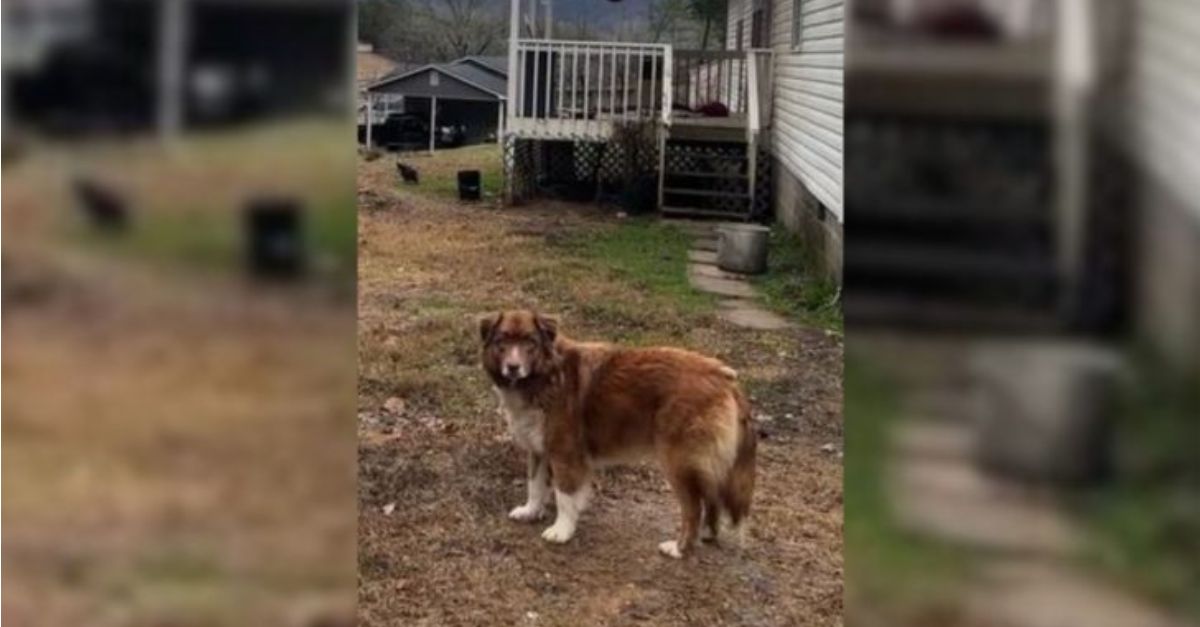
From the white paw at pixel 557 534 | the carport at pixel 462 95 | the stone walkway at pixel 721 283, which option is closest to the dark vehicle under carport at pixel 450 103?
the carport at pixel 462 95

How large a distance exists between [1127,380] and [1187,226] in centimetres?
12

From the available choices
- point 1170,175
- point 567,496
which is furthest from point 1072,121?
point 567,496

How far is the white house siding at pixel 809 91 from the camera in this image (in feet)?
3.66

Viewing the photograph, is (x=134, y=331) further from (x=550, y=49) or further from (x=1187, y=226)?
(x=1187, y=226)

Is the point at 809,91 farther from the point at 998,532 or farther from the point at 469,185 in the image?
the point at 998,532

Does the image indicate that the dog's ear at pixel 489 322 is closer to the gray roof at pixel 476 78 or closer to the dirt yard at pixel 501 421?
the dirt yard at pixel 501 421

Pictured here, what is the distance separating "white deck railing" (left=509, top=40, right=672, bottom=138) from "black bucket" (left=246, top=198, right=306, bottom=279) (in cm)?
31

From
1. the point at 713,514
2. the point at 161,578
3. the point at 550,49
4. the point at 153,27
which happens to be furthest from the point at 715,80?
the point at 161,578

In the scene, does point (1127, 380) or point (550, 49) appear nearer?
point (1127, 380)

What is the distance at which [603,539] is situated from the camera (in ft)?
4.63

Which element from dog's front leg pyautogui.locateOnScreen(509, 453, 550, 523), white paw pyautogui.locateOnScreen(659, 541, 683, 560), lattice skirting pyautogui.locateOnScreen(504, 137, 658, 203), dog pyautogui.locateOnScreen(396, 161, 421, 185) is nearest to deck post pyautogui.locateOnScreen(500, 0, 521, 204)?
lattice skirting pyautogui.locateOnScreen(504, 137, 658, 203)

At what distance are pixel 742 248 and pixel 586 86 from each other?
10.7 inches

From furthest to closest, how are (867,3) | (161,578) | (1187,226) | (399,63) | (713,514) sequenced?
(713,514) < (399,63) < (161,578) < (867,3) < (1187,226)

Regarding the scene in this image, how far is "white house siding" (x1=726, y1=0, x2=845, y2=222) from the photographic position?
112cm
